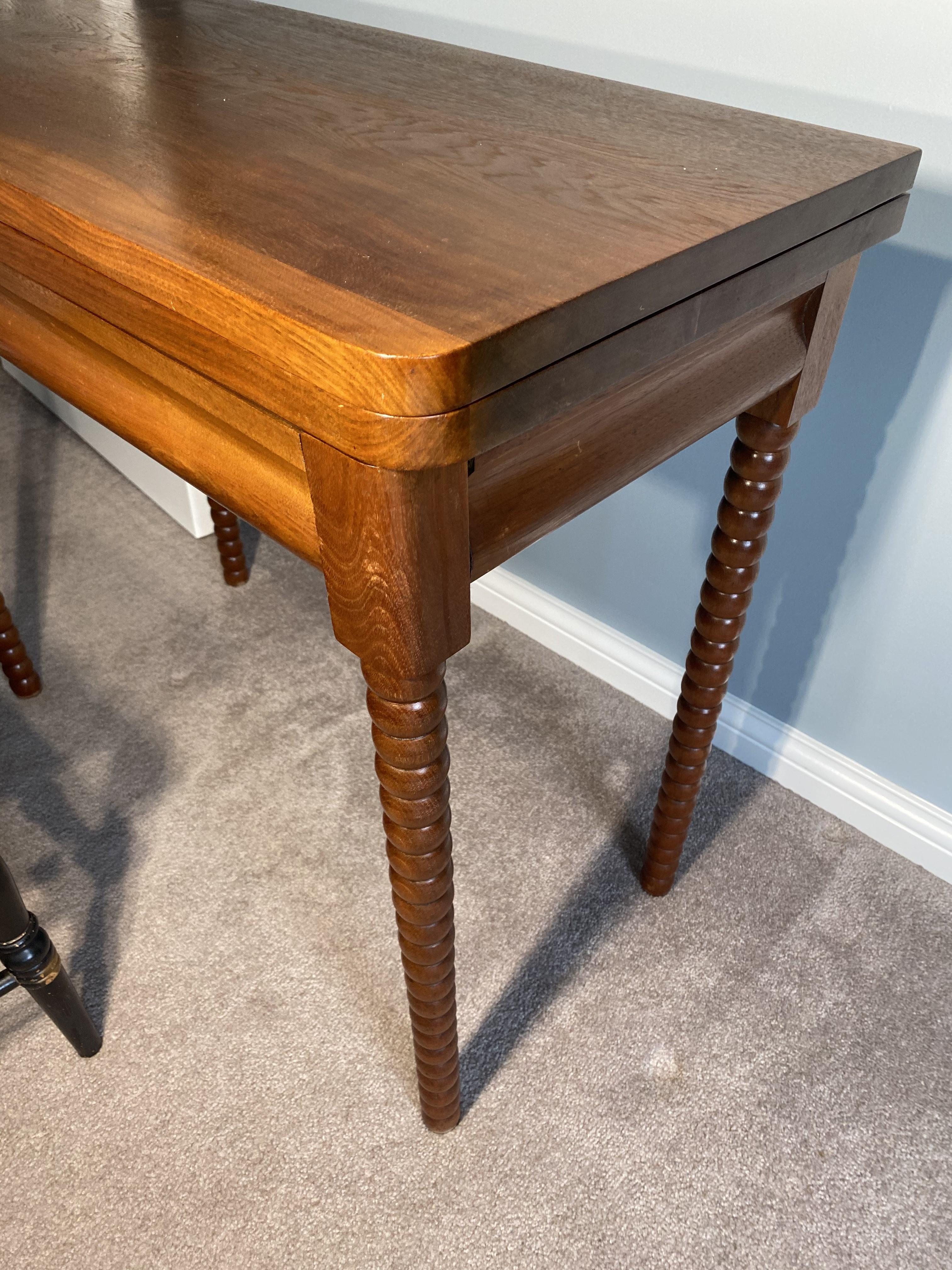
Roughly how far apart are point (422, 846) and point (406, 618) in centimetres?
19

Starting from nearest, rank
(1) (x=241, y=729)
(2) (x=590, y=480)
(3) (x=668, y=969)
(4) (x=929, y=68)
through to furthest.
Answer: (2) (x=590, y=480)
(4) (x=929, y=68)
(3) (x=668, y=969)
(1) (x=241, y=729)

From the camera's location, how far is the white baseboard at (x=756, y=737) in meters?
1.08

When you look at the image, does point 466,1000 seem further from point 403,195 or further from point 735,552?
point 403,195

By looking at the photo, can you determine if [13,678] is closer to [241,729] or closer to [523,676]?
[241,729]

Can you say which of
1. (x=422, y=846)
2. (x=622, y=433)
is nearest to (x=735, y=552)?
(x=622, y=433)

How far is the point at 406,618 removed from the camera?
0.47 metres

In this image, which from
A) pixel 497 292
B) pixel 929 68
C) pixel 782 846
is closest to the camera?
pixel 497 292

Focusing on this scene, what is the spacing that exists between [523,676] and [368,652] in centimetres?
84

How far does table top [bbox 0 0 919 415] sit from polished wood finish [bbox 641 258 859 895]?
0.10 metres

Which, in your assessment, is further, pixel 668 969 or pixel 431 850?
pixel 668 969

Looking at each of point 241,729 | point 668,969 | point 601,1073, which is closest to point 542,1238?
point 601,1073

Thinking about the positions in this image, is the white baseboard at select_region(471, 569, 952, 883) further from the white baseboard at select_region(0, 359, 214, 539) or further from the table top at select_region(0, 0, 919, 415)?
the table top at select_region(0, 0, 919, 415)

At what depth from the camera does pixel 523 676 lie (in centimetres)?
133

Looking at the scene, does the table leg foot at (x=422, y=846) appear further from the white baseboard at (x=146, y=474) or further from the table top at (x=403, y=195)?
the white baseboard at (x=146, y=474)
